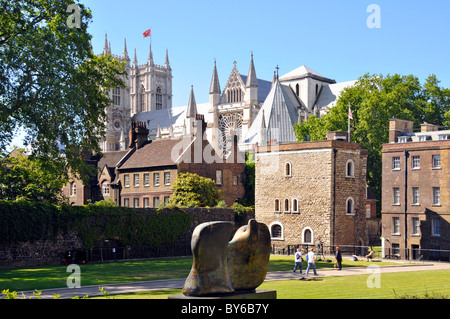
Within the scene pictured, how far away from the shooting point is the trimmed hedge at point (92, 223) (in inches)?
1502

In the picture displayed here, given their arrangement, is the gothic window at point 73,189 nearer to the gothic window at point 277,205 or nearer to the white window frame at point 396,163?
the gothic window at point 277,205

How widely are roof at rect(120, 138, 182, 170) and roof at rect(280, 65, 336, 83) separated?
70296 mm

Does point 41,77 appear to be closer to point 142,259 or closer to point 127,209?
point 127,209

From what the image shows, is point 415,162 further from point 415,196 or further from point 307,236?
point 307,236

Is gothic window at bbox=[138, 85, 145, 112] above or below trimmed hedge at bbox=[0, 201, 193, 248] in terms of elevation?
above

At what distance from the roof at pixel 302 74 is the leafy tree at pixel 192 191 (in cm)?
7665

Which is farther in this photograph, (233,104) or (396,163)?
(233,104)

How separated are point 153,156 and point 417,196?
85.1 feet

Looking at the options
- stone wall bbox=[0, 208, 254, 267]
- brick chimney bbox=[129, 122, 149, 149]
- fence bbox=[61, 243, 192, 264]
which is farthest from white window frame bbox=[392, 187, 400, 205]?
brick chimney bbox=[129, 122, 149, 149]

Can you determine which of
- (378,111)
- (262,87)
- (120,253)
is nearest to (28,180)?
(120,253)

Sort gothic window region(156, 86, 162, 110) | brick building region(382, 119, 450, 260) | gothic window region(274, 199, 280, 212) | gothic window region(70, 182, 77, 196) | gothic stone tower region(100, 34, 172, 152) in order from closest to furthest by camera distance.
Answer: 1. brick building region(382, 119, 450, 260)
2. gothic window region(274, 199, 280, 212)
3. gothic window region(70, 182, 77, 196)
4. gothic stone tower region(100, 34, 172, 152)
5. gothic window region(156, 86, 162, 110)

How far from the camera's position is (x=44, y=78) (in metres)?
36.1

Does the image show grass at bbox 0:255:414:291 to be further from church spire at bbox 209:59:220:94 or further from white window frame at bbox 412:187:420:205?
church spire at bbox 209:59:220:94

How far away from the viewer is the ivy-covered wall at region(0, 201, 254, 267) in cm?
3800
